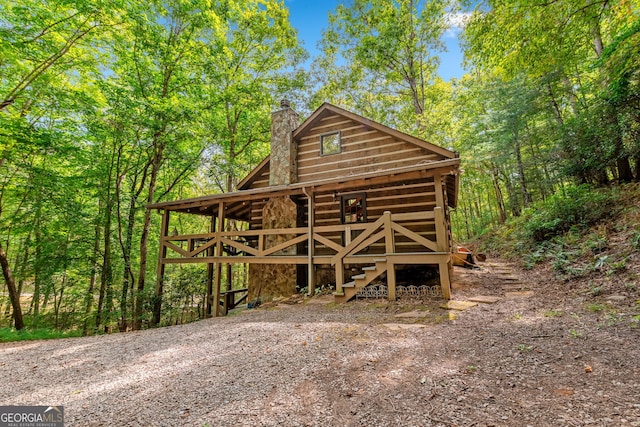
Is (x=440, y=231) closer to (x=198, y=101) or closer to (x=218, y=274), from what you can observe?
(x=218, y=274)

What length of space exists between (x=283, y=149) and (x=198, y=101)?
514 centimetres

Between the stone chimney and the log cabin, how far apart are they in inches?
1.7

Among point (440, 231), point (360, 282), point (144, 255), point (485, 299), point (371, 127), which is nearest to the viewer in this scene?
point (485, 299)

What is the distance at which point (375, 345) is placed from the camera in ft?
13.1

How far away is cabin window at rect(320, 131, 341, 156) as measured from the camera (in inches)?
439

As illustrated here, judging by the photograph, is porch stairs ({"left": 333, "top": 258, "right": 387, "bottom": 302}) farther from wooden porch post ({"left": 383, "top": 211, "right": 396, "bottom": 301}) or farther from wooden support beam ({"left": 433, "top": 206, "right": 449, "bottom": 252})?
wooden support beam ({"left": 433, "top": 206, "right": 449, "bottom": 252})

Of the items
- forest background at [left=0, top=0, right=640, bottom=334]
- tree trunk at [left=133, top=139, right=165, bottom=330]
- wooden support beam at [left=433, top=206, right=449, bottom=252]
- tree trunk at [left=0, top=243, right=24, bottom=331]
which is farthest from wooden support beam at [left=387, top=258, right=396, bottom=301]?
tree trunk at [left=0, top=243, right=24, bottom=331]

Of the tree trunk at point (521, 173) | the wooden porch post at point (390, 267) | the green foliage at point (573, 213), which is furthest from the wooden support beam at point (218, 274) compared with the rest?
the tree trunk at point (521, 173)

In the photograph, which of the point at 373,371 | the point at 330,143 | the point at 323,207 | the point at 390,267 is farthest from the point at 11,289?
the point at 373,371

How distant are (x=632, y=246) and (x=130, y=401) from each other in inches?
392

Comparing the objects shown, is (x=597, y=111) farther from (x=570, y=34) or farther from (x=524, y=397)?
(x=524, y=397)

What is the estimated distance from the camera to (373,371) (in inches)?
125

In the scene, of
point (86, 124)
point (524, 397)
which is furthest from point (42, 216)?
point (524, 397)

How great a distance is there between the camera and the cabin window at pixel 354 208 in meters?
9.98
